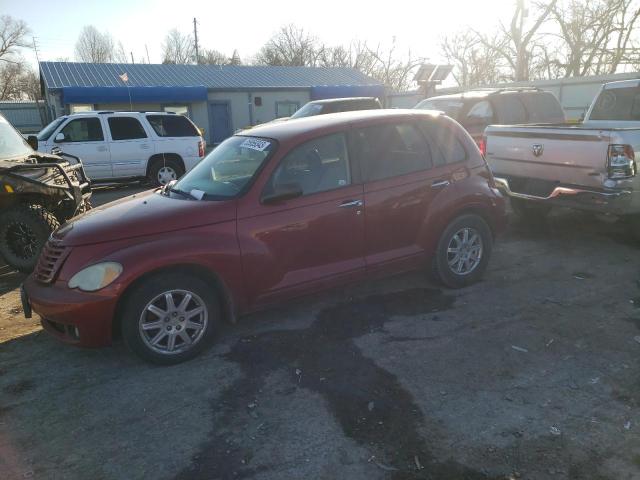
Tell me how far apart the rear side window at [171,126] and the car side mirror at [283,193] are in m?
9.32

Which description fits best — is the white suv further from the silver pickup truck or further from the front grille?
the front grille

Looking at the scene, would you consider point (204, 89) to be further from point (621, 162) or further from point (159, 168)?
point (621, 162)

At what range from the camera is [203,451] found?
2.84m

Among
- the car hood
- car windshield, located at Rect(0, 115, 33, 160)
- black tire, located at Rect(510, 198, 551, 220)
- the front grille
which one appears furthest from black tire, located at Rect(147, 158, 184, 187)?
the front grille

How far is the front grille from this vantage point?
145 inches

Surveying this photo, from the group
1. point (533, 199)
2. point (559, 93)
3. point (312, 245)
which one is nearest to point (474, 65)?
point (559, 93)

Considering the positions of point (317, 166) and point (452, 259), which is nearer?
point (317, 166)

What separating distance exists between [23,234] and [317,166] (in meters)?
4.14

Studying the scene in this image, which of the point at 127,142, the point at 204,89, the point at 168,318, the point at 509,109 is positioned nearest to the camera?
the point at 168,318

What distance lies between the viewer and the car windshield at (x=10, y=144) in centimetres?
698

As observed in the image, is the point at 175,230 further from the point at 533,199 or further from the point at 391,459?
the point at 533,199

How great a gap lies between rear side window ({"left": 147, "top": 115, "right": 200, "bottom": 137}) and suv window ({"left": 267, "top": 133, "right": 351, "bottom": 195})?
907 centimetres

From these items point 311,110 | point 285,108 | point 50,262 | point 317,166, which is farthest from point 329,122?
point 285,108

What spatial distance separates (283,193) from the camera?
3924mm
